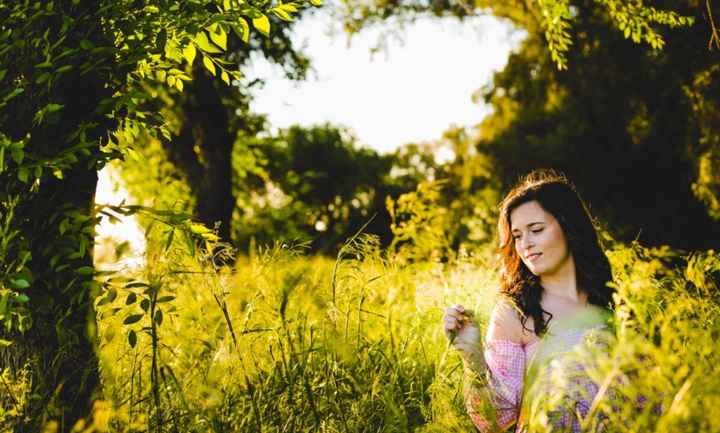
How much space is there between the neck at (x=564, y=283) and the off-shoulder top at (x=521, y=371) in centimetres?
12

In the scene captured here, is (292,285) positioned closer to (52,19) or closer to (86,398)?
(86,398)

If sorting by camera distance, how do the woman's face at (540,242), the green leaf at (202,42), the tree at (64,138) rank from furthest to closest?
the woman's face at (540,242) < the green leaf at (202,42) < the tree at (64,138)

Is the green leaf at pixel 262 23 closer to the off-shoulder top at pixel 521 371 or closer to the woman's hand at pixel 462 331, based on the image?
the woman's hand at pixel 462 331

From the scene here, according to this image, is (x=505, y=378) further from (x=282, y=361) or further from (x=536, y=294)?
(x=282, y=361)

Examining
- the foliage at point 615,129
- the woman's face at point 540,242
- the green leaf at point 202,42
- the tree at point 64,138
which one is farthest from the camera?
the foliage at point 615,129

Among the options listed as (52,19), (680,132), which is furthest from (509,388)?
(680,132)

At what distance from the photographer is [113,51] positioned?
2.49 metres

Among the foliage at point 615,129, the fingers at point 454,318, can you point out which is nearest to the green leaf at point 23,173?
the fingers at point 454,318

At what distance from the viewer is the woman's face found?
311cm

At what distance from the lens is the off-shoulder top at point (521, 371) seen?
8.24 ft

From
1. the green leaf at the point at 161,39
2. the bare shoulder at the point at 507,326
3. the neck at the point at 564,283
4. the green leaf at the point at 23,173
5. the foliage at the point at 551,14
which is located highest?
the foliage at the point at 551,14

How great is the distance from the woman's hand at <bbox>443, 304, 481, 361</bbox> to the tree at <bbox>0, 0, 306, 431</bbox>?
1.39 m

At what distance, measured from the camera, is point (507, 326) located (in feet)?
9.71

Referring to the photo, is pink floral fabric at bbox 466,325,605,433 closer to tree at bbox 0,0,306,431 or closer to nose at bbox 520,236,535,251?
nose at bbox 520,236,535,251
